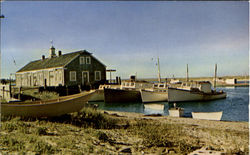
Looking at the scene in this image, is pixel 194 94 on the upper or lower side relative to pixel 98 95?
upper

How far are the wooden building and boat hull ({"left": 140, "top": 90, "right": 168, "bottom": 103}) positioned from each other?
9801 mm

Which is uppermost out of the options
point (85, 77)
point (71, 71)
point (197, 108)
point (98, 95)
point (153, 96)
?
point (71, 71)

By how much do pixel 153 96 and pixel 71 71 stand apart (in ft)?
48.7

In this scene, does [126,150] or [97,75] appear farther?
[97,75]

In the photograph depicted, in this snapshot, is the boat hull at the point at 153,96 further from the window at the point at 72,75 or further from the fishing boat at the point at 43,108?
the fishing boat at the point at 43,108

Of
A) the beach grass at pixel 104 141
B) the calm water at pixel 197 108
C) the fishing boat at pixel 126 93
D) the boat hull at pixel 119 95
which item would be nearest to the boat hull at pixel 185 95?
the calm water at pixel 197 108

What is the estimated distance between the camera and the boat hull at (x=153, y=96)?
31703mm

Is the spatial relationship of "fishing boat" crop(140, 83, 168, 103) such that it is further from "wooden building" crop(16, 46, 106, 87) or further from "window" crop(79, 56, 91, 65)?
"window" crop(79, 56, 91, 65)

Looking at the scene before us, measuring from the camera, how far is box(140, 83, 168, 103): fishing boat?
3173 centimetres

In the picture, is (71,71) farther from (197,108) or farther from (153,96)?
(197,108)

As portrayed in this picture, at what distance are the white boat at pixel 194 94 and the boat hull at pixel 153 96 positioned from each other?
1208mm

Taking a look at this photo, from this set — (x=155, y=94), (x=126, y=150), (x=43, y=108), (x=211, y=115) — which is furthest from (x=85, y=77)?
(x=126, y=150)

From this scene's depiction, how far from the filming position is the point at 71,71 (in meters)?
33.8

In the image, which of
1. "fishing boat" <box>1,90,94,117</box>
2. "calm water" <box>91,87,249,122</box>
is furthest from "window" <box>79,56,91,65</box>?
"fishing boat" <box>1,90,94,117</box>
